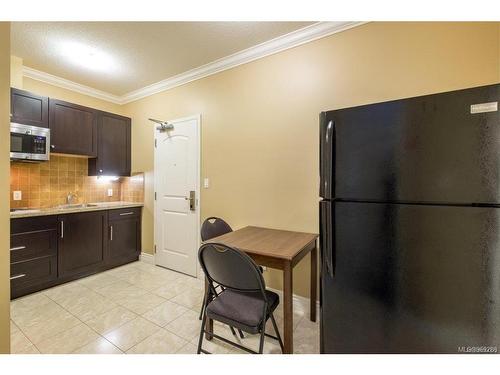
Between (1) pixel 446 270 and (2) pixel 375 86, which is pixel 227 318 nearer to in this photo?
(1) pixel 446 270

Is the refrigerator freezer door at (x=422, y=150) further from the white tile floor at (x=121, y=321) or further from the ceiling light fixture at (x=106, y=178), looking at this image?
the ceiling light fixture at (x=106, y=178)

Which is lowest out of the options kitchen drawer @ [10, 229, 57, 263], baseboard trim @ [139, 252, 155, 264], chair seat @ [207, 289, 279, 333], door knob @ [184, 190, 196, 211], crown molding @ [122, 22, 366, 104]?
baseboard trim @ [139, 252, 155, 264]

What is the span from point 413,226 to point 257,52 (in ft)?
7.41

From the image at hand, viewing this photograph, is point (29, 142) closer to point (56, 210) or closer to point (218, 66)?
point (56, 210)

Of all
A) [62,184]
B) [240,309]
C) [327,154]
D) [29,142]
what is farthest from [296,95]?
[62,184]

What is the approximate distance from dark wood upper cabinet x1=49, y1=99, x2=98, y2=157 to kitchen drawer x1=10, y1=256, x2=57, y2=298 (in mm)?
1310

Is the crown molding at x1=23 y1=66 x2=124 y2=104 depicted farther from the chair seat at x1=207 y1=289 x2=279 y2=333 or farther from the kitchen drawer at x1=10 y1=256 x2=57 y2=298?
the chair seat at x1=207 y1=289 x2=279 y2=333

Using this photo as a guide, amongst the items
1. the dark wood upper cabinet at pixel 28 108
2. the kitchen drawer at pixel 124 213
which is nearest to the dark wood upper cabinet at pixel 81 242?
the kitchen drawer at pixel 124 213

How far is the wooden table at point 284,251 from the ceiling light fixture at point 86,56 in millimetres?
2432

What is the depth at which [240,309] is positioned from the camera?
1406mm

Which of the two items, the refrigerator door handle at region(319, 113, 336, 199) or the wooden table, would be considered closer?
the refrigerator door handle at region(319, 113, 336, 199)

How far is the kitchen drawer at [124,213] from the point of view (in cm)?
312

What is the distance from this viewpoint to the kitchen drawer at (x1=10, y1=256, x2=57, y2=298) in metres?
2.27

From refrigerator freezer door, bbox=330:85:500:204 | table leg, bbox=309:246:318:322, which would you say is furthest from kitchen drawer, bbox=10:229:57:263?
refrigerator freezer door, bbox=330:85:500:204
